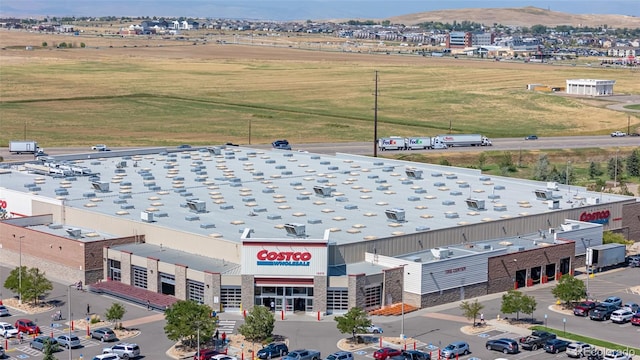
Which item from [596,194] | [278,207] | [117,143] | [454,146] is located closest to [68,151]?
[117,143]

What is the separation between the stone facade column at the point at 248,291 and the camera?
69.6m

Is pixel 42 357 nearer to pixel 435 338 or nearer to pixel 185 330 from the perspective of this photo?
pixel 185 330

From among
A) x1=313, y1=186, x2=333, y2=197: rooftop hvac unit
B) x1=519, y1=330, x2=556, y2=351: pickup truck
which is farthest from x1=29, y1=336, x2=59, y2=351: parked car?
x1=313, y1=186, x2=333, y2=197: rooftop hvac unit

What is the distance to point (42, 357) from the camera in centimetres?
6022

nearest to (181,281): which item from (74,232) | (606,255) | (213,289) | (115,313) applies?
(213,289)

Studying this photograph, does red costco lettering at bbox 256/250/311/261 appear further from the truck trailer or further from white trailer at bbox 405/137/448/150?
white trailer at bbox 405/137/448/150

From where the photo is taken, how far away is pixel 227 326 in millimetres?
66500

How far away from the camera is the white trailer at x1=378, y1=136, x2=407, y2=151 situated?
154 meters

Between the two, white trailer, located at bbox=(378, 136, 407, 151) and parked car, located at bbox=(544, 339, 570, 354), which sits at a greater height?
white trailer, located at bbox=(378, 136, 407, 151)

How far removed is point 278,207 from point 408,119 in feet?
367

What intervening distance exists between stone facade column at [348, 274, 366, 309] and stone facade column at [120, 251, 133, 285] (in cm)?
1611

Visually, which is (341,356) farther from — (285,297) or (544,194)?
(544,194)

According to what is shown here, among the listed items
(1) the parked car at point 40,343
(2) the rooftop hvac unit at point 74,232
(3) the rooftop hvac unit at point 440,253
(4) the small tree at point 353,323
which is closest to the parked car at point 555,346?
(4) the small tree at point 353,323

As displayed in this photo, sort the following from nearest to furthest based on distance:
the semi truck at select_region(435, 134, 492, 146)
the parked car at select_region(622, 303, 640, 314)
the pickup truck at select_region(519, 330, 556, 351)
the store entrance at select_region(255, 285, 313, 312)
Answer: the pickup truck at select_region(519, 330, 556, 351), the parked car at select_region(622, 303, 640, 314), the store entrance at select_region(255, 285, 313, 312), the semi truck at select_region(435, 134, 492, 146)
